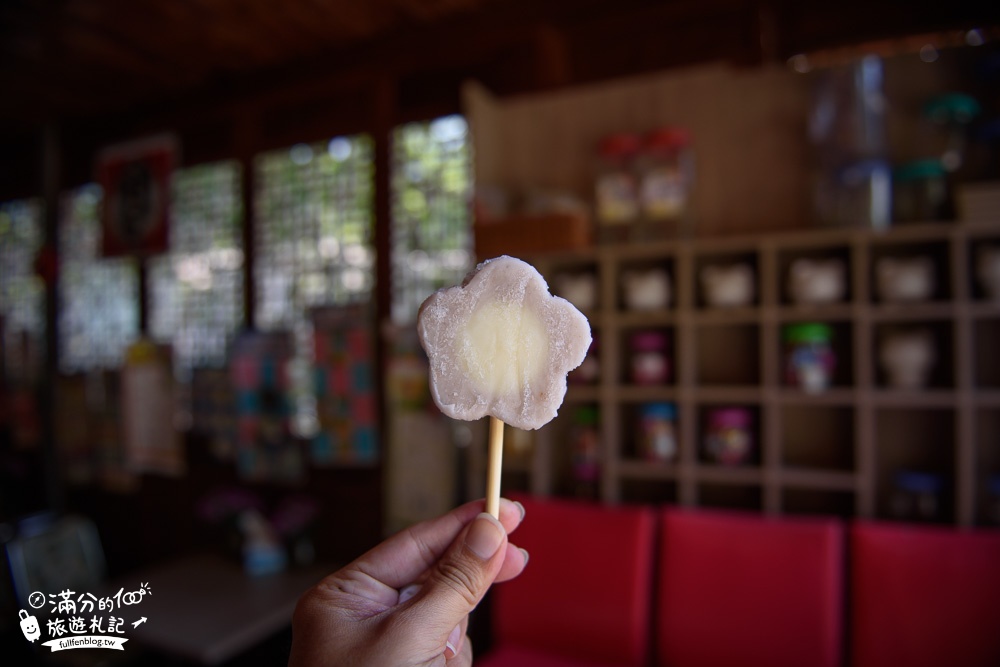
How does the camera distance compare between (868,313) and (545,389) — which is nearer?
(545,389)

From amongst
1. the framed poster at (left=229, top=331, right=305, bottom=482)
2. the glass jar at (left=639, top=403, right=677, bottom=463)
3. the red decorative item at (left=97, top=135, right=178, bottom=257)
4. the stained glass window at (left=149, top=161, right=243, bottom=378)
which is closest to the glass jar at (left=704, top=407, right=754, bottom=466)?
the glass jar at (left=639, top=403, right=677, bottom=463)

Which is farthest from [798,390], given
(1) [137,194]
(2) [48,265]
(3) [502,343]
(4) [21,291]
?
(4) [21,291]

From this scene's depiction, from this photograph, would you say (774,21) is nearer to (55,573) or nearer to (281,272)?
(281,272)

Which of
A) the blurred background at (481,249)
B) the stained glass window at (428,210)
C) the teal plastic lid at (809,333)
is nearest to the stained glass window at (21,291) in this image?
the blurred background at (481,249)

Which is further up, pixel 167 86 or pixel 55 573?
pixel 167 86

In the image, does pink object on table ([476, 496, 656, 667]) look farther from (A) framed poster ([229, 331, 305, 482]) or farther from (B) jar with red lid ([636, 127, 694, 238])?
(A) framed poster ([229, 331, 305, 482])

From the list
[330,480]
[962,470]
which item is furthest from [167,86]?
[962,470]

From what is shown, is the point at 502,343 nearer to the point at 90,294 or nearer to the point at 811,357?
the point at 811,357
